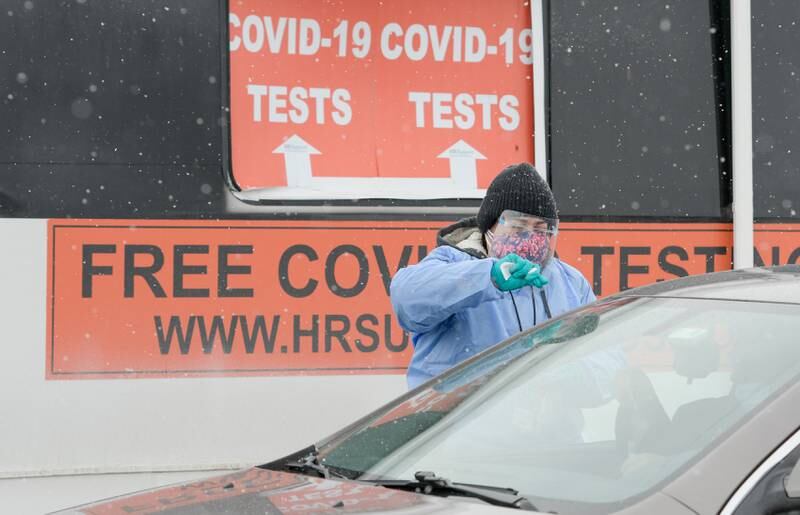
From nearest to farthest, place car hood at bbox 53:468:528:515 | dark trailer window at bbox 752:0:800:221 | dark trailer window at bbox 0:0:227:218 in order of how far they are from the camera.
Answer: car hood at bbox 53:468:528:515
dark trailer window at bbox 0:0:227:218
dark trailer window at bbox 752:0:800:221

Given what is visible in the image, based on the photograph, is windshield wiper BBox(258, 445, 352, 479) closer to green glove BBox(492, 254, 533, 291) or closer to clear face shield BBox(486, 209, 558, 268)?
green glove BBox(492, 254, 533, 291)

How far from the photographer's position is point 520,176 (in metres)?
3.78

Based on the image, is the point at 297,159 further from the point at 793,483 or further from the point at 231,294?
the point at 793,483

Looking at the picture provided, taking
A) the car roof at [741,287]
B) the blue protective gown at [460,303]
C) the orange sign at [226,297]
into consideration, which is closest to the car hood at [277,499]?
the car roof at [741,287]

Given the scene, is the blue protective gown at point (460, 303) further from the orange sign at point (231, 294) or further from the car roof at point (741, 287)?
the orange sign at point (231, 294)

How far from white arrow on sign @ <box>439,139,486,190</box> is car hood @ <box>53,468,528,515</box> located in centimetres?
282

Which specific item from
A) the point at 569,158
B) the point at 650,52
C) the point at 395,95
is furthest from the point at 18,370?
the point at 650,52

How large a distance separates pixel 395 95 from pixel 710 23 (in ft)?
4.87

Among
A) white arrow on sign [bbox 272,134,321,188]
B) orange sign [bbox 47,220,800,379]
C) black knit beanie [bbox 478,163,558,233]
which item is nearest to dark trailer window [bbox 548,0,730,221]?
orange sign [bbox 47,220,800,379]

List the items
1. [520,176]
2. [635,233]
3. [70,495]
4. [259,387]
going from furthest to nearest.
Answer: [635,233] < [259,387] < [70,495] < [520,176]

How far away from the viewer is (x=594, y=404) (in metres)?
2.55

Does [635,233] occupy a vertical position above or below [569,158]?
below

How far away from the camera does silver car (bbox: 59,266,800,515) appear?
2.09 metres

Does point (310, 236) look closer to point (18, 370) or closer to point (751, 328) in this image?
point (18, 370)
